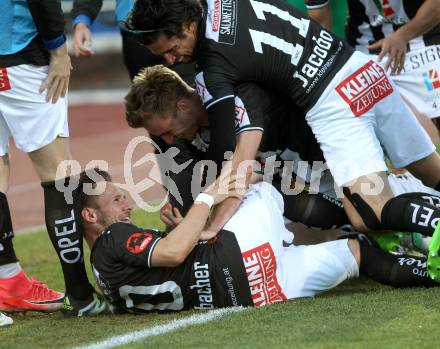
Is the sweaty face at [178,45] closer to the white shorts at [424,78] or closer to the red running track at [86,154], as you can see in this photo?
the white shorts at [424,78]

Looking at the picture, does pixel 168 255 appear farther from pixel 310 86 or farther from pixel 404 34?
pixel 404 34

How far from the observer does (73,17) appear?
628 cm

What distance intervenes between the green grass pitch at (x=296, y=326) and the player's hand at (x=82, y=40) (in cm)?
172

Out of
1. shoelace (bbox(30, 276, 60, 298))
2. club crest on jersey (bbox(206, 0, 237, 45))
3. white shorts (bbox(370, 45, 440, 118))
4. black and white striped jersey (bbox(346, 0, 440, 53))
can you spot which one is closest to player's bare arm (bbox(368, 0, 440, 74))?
black and white striped jersey (bbox(346, 0, 440, 53))

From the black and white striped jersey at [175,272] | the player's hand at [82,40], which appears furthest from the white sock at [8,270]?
the player's hand at [82,40]

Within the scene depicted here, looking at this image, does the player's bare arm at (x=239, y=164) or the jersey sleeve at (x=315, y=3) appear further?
the jersey sleeve at (x=315, y=3)

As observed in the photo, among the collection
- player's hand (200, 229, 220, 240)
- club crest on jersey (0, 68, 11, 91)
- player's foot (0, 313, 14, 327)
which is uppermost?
club crest on jersey (0, 68, 11, 91)

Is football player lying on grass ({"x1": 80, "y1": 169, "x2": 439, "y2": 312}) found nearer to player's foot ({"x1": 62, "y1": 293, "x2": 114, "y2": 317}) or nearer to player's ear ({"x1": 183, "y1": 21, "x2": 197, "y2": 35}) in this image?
player's foot ({"x1": 62, "y1": 293, "x2": 114, "y2": 317})

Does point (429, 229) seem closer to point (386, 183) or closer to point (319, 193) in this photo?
point (386, 183)

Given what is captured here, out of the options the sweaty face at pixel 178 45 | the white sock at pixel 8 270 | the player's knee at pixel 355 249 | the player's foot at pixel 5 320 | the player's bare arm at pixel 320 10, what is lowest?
the player's foot at pixel 5 320

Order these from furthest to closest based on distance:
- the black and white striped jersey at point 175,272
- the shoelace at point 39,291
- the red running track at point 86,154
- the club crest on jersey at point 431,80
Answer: the red running track at point 86,154 < the club crest on jersey at point 431,80 < the shoelace at point 39,291 < the black and white striped jersey at point 175,272

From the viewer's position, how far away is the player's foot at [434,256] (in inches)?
175

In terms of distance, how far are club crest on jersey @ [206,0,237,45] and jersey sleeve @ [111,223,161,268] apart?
1054mm

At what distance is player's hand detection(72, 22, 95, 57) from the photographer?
5.88 metres
